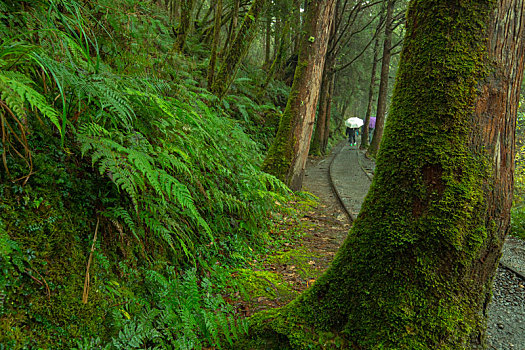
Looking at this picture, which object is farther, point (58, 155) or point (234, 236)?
point (234, 236)

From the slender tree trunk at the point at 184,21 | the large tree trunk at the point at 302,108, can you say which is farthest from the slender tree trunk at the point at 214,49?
the large tree trunk at the point at 302,108

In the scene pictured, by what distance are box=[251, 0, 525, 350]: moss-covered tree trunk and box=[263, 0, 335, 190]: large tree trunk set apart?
5.28 metres

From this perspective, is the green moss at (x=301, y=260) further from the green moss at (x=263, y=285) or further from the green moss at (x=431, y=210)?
the green moss at (x=431, y=210)

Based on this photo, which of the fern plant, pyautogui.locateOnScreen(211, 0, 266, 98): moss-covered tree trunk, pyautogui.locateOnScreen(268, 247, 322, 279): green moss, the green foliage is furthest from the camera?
pyautogui.locateOnScreen(211, 0, 266, 98): moss-covered tree trunk

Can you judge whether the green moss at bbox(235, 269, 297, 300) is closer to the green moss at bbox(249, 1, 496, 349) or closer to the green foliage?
the green foliage

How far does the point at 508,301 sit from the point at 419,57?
12.1 ft

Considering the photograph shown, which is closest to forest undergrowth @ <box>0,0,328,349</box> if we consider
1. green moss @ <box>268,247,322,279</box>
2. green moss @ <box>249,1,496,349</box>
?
green moss @ <box>268,247,322,279</box>

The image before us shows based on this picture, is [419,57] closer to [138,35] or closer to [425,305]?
[425,305]

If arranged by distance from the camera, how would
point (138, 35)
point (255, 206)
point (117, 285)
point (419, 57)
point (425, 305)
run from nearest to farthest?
point (425, 305), point (419, 57), point (117, 285), point (138, 35), point (255, 206)

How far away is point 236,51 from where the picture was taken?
309 inches

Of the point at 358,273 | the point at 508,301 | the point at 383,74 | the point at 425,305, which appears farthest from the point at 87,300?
the point at 383,74

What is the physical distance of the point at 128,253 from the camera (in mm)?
2414

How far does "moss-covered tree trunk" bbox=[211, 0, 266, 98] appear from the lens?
7.77 m

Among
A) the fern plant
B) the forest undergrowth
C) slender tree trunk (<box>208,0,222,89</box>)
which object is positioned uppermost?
slender tree trunk (<box>208,0,222,89</box>)
